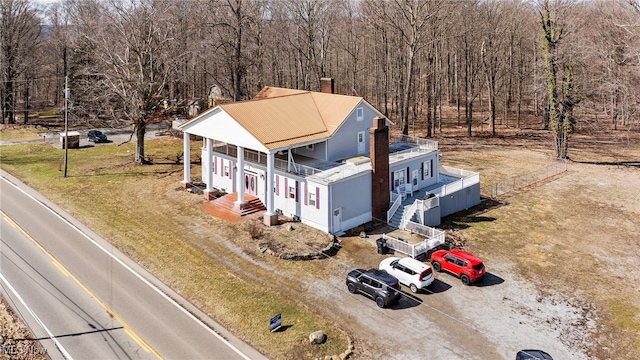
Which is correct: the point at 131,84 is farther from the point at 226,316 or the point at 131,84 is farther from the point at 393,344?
the point at 393,344

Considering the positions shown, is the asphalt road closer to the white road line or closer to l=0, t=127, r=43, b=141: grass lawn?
the white road line

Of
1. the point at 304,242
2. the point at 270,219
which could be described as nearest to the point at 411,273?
the point at 304,242

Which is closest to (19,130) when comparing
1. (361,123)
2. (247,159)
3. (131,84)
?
(131,84)

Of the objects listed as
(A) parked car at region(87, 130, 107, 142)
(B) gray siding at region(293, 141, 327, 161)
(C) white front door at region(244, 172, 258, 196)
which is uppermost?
(A) parked car at region(87, 130, 107, 142)

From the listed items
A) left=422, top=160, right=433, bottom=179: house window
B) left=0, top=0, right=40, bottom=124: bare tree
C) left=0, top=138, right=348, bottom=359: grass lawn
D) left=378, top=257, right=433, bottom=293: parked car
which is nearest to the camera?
left=0, top=138, right=348, bottom=359: grass lawn

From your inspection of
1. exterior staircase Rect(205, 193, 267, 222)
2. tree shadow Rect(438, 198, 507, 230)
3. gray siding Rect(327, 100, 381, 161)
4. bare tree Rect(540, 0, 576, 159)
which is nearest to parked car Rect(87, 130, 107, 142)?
exterior staircase Rect(205, 193, 267, 222)

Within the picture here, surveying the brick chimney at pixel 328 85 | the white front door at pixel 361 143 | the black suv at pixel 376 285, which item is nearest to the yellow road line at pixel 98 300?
the black suv at pixel 376 285

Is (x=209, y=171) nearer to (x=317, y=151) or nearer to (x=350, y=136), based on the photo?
(x=317, y=151)
